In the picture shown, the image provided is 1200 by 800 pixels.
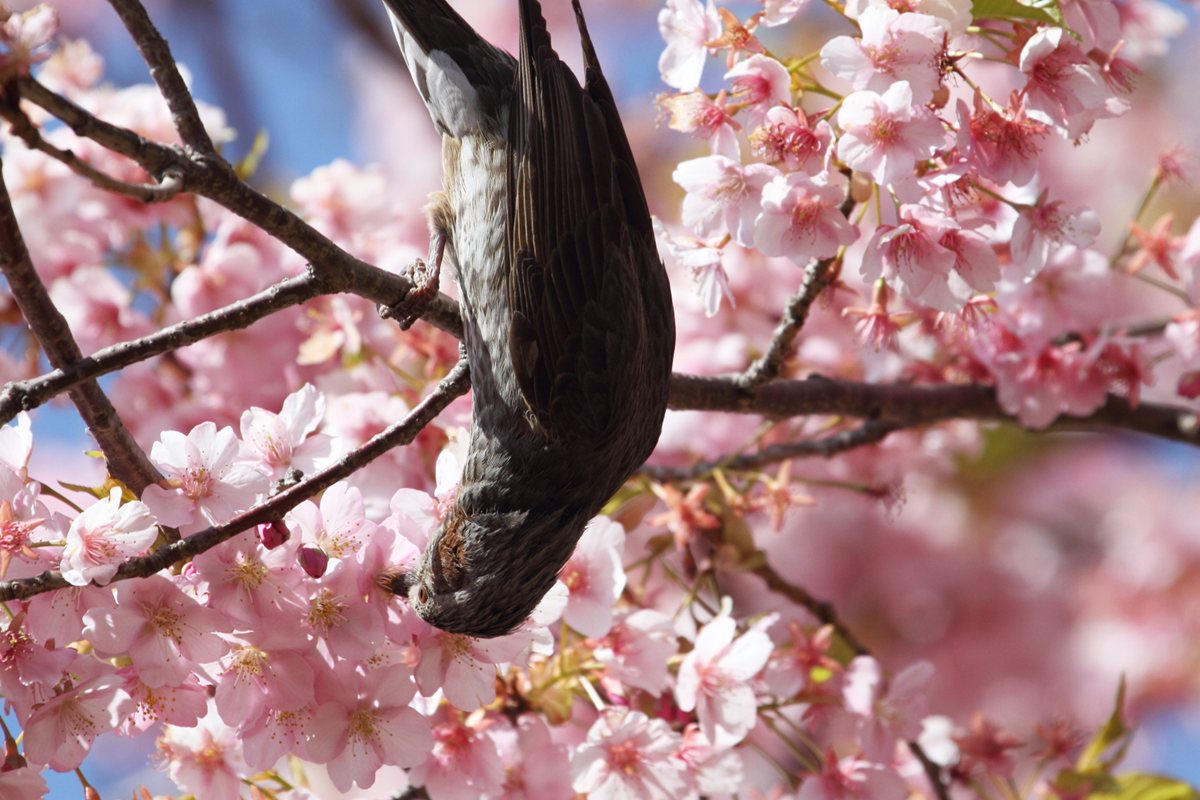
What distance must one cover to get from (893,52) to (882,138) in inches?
5.0

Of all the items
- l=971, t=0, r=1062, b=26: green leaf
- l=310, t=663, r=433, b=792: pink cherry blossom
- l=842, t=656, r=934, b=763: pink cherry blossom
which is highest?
l=971, t=0, r=1062, b=26: green leaf

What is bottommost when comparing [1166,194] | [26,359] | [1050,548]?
[1050,548]

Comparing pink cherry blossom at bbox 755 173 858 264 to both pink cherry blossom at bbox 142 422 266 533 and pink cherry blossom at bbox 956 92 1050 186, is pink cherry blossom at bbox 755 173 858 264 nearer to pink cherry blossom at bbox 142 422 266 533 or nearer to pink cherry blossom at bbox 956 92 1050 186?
pink cherry blossom at bbox 956 92 1050 186

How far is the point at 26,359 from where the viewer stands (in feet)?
9.58

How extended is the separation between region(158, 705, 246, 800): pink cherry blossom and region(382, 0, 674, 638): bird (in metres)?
0.44

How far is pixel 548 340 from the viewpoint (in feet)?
7.54

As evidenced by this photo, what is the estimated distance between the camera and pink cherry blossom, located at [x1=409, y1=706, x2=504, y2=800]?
2018 mm

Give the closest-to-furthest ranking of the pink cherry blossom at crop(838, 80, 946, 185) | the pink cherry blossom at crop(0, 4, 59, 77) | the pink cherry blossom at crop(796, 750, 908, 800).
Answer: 1. the pink cherry blossom at crop(0, 4, 59, 77)
2. the pink cherry blossom at crop(838, 80, 946, 185)
3. the pink cherry blossom at crop(796, 750, 908, 800)

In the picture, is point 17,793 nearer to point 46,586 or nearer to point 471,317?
point 46,586

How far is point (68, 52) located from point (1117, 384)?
2758 mm

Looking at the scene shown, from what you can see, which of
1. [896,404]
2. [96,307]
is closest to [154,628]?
[96,307]

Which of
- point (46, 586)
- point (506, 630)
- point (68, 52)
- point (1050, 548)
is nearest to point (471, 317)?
point (506, 630)

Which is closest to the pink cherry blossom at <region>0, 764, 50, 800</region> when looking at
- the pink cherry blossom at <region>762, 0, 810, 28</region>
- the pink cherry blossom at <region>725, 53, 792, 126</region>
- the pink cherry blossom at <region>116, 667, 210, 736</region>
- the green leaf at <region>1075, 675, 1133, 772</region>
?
the pink cherry blossom at <region>116, 667, 210, 736</region>

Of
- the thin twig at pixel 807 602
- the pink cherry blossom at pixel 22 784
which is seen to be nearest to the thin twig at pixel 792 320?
the thin twig at pixel 807 602
